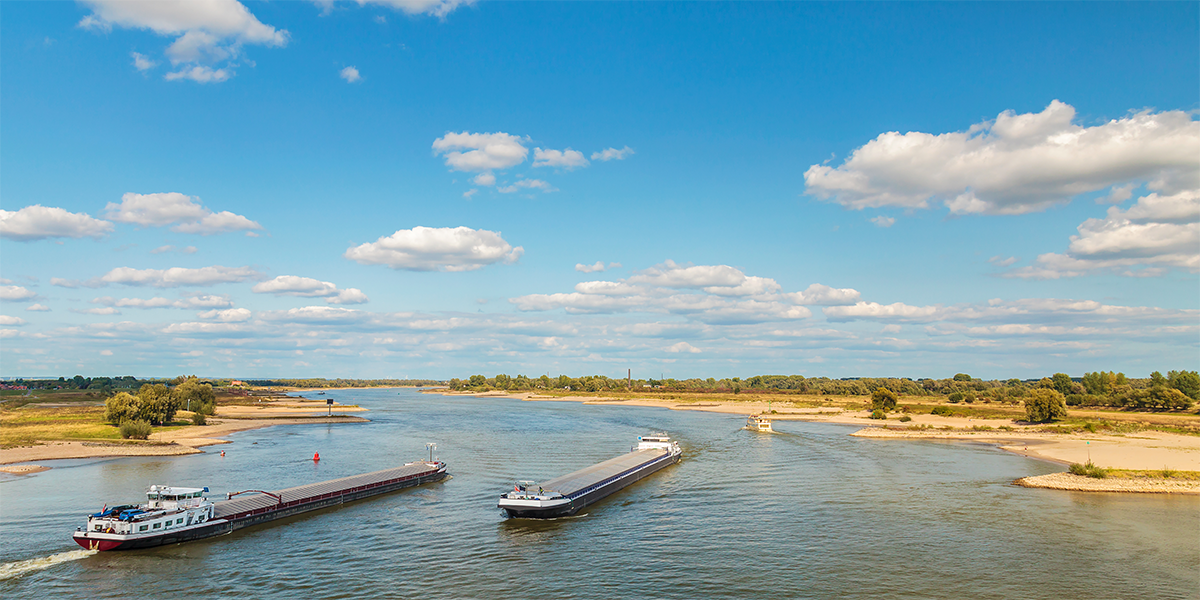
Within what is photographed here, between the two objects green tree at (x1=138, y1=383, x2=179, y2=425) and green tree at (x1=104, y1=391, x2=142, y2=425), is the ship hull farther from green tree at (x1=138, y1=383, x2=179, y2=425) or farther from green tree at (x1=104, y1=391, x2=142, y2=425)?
green tree at (x1=138, y1=383, x2=179, y2=425)

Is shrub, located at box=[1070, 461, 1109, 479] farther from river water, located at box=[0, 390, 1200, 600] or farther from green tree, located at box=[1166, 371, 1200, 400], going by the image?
green tree, located at box=[1166, 371, 1200, 400]

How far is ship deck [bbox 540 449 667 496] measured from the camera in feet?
199

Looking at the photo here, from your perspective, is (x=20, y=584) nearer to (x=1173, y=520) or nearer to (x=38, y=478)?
(x=38, y=478)

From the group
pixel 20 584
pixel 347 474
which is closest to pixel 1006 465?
pixel 347 474

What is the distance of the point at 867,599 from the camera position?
3547 centimetres

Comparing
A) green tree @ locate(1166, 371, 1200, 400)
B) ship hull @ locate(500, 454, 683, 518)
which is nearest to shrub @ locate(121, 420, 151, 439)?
ship hull @ locate(500, 454, 683, 518)

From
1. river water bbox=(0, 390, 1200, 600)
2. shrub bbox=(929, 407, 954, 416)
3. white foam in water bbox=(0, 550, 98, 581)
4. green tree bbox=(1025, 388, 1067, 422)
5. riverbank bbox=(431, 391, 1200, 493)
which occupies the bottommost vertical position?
river water bbox=(0, 390, 1200, 600)

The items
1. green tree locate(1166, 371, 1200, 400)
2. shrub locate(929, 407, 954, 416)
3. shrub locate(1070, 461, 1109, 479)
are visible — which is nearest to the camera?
shrub locate(1070, 461, 1109, 479)

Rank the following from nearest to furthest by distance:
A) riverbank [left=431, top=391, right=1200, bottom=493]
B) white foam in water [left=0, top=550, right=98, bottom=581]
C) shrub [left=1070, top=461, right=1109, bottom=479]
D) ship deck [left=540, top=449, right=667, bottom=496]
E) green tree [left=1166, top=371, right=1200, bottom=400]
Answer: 1. white foam in water [left=0, top=550, right=98, bottom=581]
2. ship deck [left=540, top=449, right=667, bottom=496]
3. shrub [left=1070, top=461, right=1109, bottom=479]
4. riverbank [left=431, top=391, right=1200, bottom=493]
5. green tree [left=1166, top=371, right=1200, bottom=400]

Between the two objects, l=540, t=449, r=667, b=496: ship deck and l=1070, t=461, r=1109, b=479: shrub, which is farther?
l=1070, t=461, r=1109, b=479: shrub

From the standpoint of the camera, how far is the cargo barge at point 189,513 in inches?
1686

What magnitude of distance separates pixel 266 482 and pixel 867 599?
200 feet

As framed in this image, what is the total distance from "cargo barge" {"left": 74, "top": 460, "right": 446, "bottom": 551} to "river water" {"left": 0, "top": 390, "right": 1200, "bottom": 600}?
117 cm

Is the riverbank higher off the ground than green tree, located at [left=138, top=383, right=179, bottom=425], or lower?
lower
